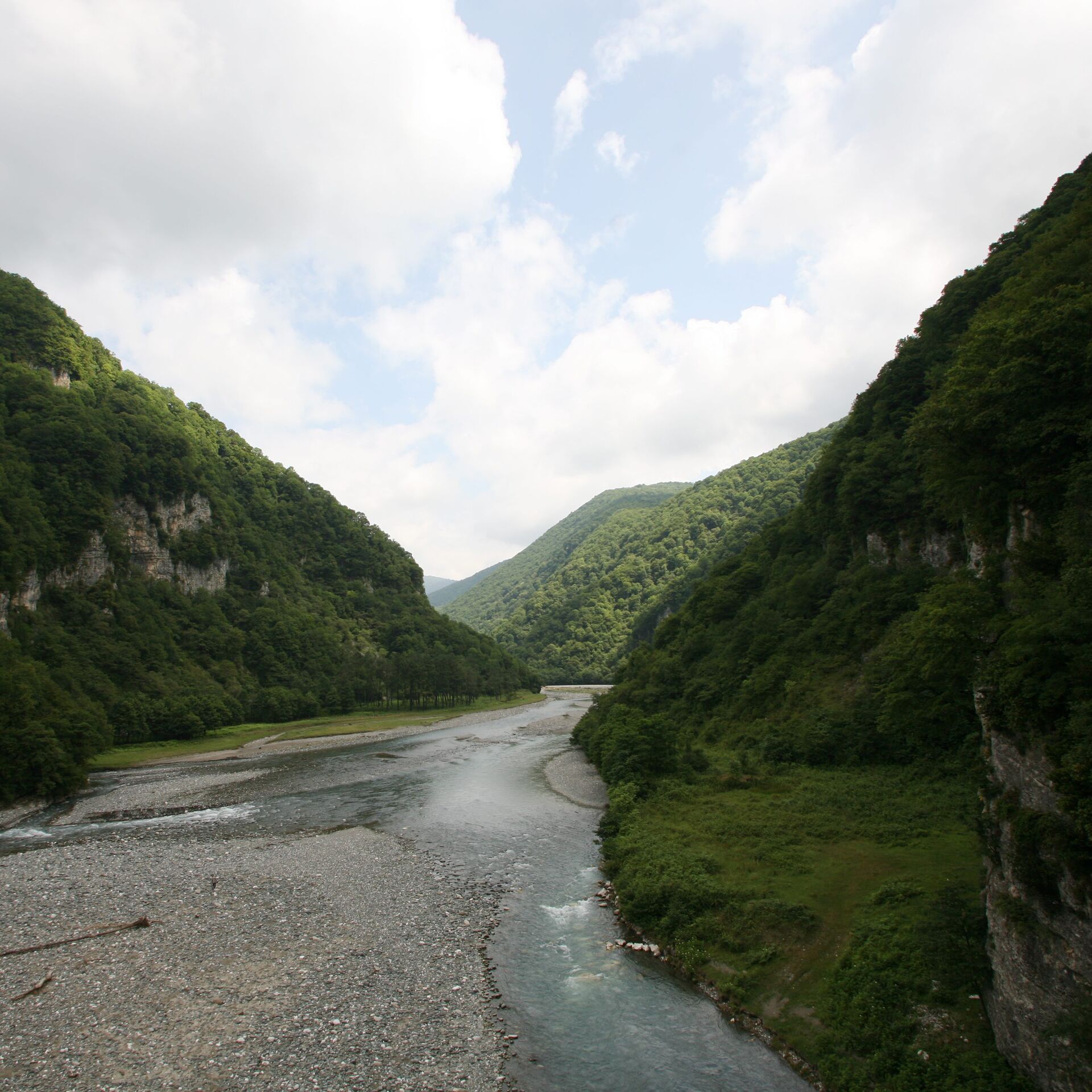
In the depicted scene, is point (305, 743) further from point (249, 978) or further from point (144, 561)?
point (249, 978)

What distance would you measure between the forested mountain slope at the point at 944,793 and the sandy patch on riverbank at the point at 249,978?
316 inches

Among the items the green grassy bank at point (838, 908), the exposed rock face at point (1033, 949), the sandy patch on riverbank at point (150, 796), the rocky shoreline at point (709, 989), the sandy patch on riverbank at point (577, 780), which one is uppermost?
the exposed rock face at point (1033, 949)

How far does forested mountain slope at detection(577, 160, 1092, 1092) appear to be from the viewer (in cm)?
1309

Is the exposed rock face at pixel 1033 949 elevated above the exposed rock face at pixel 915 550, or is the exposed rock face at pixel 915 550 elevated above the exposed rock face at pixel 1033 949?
the exposed rock face at pixel 915 550

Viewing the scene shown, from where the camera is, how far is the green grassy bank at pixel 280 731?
70250mm

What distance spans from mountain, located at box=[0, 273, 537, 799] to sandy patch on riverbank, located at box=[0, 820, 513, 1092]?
26839mm

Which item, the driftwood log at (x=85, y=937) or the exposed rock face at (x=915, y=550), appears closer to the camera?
the driftwood log at (x=85, y=937)

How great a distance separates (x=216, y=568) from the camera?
132875mm

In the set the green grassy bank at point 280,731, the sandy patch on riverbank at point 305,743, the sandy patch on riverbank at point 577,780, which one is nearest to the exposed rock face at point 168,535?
the green grassy bank at point 280,731

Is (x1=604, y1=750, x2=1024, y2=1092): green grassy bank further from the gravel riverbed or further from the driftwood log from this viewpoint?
the driftwood log

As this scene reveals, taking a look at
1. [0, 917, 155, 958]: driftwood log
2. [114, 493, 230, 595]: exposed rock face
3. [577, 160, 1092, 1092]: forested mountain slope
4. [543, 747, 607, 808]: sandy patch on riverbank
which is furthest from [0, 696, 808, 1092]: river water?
[114, 493, 230, 595]: exposed rock face

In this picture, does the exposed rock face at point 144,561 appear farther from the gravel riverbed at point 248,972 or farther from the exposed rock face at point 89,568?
the gravel riverbed at point 248,972

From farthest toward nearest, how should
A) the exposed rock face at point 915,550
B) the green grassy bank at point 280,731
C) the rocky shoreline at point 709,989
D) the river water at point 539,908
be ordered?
1. the green grassy bank at point 280,731
2. the exposed rock face at point 915,550
3. the river water at point 539,908
4. the rocky shoreline at point 709,989

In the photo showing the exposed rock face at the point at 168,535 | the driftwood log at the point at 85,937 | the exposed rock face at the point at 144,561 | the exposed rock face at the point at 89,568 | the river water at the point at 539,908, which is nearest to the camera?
the river water at the point at 539,908
